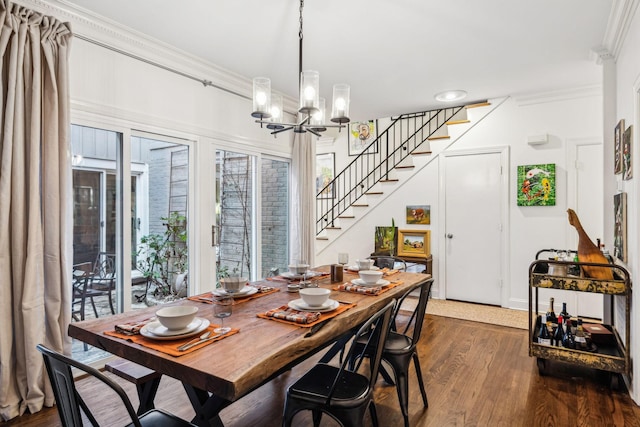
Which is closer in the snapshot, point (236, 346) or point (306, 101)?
point (236, 346)

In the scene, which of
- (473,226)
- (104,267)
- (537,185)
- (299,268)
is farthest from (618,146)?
(104,267)

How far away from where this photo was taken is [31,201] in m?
2.31

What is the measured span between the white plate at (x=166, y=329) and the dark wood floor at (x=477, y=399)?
3.15ft

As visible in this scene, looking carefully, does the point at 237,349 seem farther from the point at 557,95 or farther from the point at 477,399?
the point at 557,95

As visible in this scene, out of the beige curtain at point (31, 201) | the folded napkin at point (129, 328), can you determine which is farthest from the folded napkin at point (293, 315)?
the beige curtain at point (31, 201)

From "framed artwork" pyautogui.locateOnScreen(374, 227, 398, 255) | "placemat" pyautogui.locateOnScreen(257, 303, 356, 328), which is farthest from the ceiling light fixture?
"placemat" pyautogui.locateOnScreen(257, 303, 356, 328)

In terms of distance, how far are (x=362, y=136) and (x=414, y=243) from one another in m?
2.48

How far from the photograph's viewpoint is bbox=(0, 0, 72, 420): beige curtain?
7.36 ft

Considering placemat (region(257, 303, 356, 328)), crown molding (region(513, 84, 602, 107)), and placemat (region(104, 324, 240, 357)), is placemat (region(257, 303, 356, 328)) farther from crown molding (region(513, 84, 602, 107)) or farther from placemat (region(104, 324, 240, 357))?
crown molding (region(513, 84, 602, 107))

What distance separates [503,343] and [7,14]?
4487 mm

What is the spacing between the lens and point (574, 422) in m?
2.20

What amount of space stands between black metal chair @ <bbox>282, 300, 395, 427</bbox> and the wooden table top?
0.56 feet

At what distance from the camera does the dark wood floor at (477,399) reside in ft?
7.27

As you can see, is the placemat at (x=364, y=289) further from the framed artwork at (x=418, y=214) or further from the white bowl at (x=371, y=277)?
the framed artwork at (x=418, y=214)
